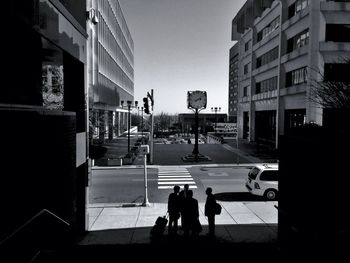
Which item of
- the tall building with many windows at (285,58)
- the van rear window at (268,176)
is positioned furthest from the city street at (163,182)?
the tall building with many windows at (285,58)

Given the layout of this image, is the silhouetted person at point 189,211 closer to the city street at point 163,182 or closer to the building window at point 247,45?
the city street at point 163,182

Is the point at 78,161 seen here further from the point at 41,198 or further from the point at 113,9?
the point at 113,9

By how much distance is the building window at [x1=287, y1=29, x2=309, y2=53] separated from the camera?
3388 cm

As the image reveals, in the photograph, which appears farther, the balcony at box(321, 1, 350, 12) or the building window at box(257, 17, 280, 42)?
the building window at box(257, 17, 280, 42)

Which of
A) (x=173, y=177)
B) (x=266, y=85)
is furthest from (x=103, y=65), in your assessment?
(x=173, y=177)

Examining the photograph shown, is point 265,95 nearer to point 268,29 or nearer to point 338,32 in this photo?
point 268,29

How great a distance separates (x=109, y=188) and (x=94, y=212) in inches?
234

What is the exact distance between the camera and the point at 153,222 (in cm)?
1369

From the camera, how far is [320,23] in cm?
3173

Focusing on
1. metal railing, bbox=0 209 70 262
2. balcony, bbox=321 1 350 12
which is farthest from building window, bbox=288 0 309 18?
metal railing, bbox=0 209 70 262

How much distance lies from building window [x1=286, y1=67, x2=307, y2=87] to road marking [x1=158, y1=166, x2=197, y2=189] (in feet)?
54.7

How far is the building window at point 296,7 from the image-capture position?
34438mm

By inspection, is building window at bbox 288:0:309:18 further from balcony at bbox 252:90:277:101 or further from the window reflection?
the window reflection

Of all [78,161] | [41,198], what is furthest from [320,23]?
[41,198]
